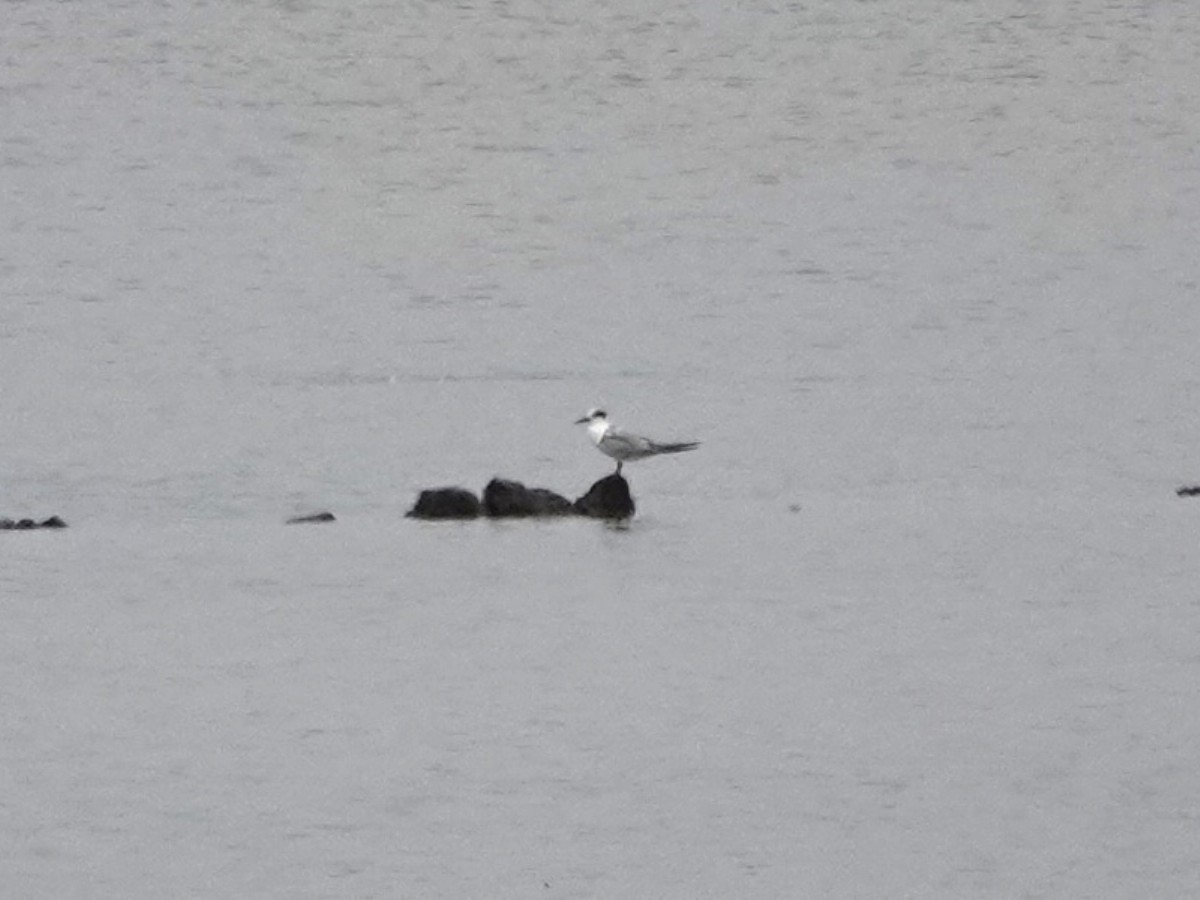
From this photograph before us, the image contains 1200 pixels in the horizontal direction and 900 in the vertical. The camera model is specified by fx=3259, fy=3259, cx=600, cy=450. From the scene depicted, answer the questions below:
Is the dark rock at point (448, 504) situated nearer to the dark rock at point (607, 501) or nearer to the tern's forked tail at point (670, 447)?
the dark rock at point (607, 501)

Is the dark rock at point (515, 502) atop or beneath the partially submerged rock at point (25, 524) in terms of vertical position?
atop

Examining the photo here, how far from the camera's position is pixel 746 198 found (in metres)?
39.1

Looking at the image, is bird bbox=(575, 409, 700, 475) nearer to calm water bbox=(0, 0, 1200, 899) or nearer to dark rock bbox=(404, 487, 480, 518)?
calm water bbox=(0, 0, 1200, 899)

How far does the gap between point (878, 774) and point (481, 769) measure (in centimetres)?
154

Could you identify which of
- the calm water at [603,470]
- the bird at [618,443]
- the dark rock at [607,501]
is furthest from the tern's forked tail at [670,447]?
the dark rock at [607,501]

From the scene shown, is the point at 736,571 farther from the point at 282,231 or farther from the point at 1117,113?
the point at 1117,113

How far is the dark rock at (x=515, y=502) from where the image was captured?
18.4 m

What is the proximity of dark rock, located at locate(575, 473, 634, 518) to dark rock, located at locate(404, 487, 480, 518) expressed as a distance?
0.62m

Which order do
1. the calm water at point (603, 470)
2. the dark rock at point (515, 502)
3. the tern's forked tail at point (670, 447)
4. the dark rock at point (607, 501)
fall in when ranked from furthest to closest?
the tern's forked tail at point (670, 447), the dark rock at point (607, 501), the dark rock at point (515, 502), the calm water at point (603, 470)

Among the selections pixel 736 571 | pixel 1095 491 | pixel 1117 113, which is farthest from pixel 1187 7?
pixel 736 571

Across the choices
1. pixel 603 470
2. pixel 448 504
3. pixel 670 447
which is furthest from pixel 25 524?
pixel 603 470

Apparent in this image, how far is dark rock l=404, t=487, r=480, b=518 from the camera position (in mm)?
18594

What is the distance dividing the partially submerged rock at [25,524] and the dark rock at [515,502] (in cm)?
256

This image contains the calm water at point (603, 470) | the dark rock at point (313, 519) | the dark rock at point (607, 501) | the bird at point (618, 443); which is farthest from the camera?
the bird at point (618, 443)
